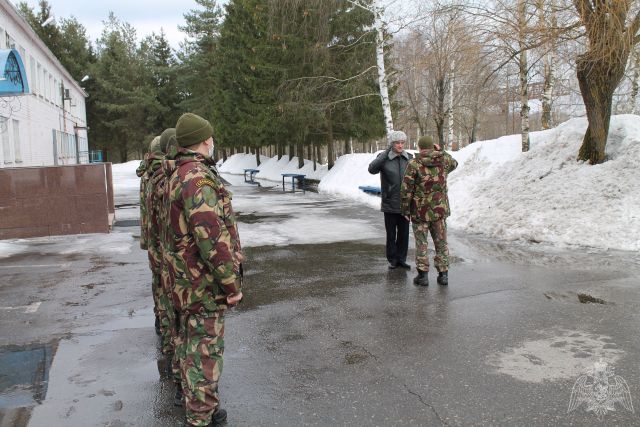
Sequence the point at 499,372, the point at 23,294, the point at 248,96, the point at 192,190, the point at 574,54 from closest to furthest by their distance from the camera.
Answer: the point at 192,190 < the point at 499,372 < the point at 23,294 < the point at 574,54 < the point at 248,96

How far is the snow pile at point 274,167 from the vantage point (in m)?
29.9

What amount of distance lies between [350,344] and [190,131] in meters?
2.36

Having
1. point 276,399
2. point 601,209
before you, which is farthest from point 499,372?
point 601,209

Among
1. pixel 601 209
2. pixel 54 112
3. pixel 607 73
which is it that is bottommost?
pixel 601 209

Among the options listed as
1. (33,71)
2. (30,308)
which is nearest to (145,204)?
(30,308)

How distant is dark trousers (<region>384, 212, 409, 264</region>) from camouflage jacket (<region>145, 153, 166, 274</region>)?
376cm

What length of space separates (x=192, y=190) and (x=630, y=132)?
10.9m

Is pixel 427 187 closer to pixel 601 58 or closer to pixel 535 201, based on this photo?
pixel 535 201

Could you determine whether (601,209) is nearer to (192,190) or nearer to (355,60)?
(192,190)

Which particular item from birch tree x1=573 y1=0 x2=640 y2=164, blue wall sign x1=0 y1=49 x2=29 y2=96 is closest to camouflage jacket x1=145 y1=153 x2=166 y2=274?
blue wall sign x1=0 y1=49 x2=29 y2=96

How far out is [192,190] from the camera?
3.09 m

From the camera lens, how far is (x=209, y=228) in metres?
3.07

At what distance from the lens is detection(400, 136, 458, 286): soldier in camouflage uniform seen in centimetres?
657

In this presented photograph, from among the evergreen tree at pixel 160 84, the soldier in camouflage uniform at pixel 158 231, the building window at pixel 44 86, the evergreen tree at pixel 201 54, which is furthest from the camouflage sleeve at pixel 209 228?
the evergreen tree at pixel 160 84
